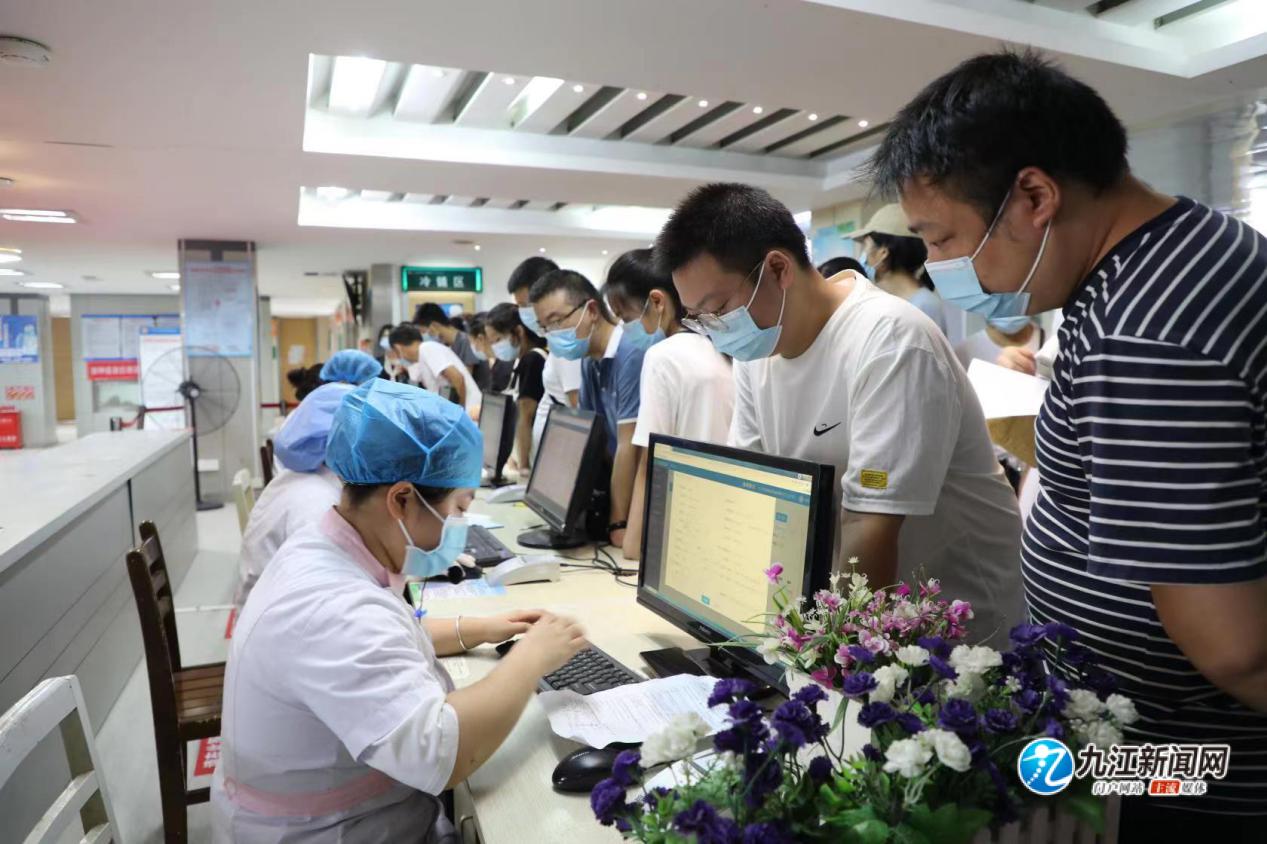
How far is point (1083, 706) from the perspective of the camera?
68cm

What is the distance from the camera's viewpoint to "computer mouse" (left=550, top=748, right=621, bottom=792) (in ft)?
3.63

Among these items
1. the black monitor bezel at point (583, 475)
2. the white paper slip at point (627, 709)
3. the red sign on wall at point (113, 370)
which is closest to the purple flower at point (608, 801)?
the white paper slip at point (627, 709)

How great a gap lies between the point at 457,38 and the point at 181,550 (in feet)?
12.3

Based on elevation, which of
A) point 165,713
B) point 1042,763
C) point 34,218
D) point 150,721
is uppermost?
point 34,218

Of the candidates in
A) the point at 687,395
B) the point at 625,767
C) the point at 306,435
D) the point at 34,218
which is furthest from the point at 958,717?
the point at 34,218

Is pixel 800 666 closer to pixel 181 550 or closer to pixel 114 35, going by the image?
pixel 114 35

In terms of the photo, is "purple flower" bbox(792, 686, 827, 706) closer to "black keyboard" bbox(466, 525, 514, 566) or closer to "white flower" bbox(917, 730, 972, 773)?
"white flower" bbox(917, 730, 972, 773)

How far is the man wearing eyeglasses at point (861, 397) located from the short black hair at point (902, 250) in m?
1.48

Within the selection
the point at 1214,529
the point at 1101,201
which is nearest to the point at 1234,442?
the point at 1214,529

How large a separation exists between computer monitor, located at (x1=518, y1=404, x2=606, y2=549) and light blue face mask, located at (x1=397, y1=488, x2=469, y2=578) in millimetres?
896

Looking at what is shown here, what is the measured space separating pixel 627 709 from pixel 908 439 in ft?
2.00

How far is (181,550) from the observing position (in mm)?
5246

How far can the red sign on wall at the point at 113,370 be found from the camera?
46.0 feet

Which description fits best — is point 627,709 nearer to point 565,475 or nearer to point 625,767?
point 625,767
